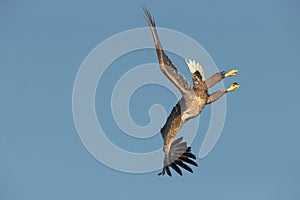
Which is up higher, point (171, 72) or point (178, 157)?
point (171, 72)

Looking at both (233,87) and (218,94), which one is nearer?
(233,87)

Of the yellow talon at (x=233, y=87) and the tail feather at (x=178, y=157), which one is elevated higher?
the yellow talon at (x=233, y=87)

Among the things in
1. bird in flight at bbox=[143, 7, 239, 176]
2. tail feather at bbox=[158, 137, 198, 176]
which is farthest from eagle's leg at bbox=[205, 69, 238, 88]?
tail feather at bbox=[158, 137, 198, 176]

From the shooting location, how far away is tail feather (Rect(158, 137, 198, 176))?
13.2 meters

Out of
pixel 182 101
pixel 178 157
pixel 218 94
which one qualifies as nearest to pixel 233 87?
pixel 218 94

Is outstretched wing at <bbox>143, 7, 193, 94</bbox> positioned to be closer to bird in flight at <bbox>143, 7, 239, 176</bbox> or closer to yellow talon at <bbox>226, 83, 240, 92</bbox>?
bird in flight at <bbox>143, 7, 239, 176</bbox>

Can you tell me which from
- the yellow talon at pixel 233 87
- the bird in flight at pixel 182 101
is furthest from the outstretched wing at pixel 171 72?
the yellow talon at pixel 233 87

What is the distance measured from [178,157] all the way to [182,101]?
42.5 inches

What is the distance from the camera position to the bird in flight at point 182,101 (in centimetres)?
1289

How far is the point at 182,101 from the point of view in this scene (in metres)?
13.1

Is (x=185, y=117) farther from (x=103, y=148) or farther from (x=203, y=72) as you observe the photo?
(x=103, y=148)

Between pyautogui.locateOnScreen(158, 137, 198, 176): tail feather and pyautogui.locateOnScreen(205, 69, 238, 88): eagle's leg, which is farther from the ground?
pyautogui.locateOnScreen(205, 69, 238, 88): eagle's leg

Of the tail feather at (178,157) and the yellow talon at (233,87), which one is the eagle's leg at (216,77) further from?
the tail feather at (178,157)

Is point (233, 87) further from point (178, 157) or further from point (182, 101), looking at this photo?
point (178, 157)
